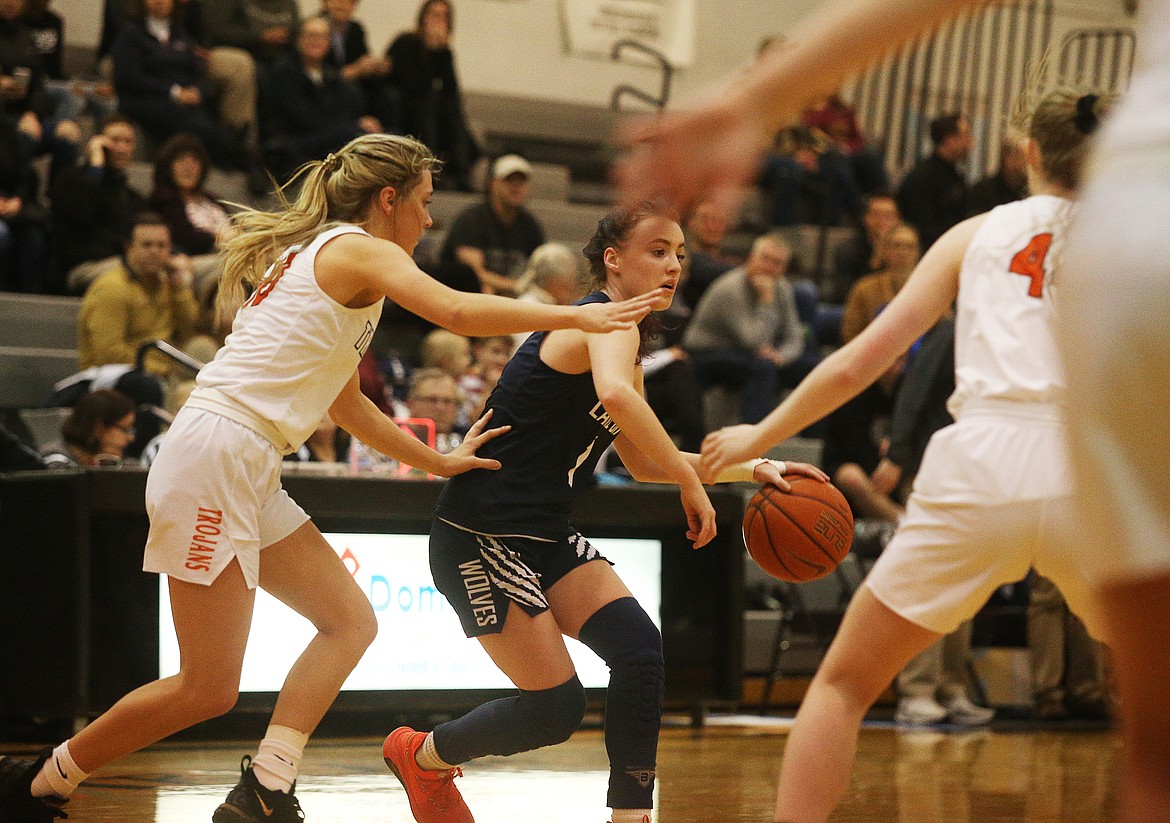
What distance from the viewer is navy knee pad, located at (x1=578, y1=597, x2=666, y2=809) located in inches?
149

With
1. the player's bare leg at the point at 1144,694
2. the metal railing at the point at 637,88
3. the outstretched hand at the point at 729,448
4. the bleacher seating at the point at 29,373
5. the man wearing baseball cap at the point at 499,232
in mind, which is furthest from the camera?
the metal railing at the point at 637,88

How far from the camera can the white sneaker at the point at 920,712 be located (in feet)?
26.8

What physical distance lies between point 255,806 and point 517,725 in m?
0.73

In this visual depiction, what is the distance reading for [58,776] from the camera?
3.87 metres

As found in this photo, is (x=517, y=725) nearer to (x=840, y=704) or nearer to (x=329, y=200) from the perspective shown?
(x=840, y=704)

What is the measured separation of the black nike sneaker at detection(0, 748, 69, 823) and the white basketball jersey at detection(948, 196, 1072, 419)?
8.61ft

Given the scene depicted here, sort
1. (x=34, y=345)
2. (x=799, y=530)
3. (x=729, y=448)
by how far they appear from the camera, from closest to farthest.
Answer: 1. (x=729, y=448)
2. (x=799, y=530)
3. (x=34, y=345)

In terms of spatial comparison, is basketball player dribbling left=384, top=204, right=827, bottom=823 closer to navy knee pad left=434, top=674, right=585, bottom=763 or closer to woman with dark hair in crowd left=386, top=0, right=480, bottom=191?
navy knee pad left=434, top=674, right=585, bottom=763

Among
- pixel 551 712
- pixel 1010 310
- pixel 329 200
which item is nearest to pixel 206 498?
pixel 329 200

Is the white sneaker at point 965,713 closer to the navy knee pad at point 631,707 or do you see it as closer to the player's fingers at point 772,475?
the navy knee pad at point 631,707

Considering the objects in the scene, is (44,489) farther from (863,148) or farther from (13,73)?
(863,148)

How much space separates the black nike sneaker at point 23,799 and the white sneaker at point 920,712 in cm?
537

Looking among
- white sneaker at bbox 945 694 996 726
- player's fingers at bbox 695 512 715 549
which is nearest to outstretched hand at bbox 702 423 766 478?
player's fingers at bbox 695 512 715 549

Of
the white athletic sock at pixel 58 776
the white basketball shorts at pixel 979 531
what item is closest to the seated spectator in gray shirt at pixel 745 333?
the white athletic sock at pixel 58 776
